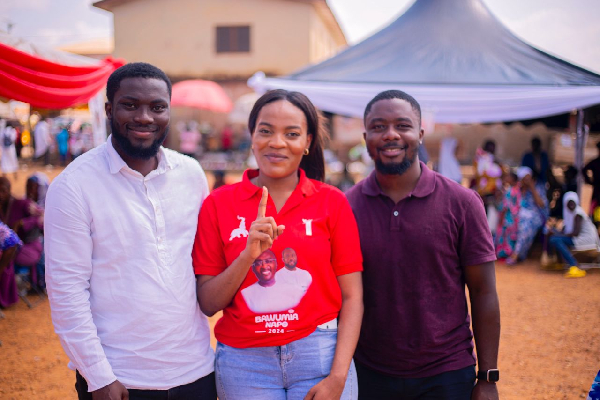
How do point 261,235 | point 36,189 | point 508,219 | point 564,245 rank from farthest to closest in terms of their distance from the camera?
1. point 508,219
2. point 564,245
3. point 36,189
4. point 261,235

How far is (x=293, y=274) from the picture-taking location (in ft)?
6.21

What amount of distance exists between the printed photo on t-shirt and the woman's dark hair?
501 mm

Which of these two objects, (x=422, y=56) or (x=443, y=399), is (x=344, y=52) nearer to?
(x=422, y=56)

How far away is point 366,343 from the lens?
2.14 m

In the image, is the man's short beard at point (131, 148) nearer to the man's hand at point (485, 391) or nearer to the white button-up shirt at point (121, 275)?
the white button-up shirt at point (121, 275)

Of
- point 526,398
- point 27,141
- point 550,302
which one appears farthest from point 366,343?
point 27,141

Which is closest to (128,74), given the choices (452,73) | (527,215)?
(452,73)

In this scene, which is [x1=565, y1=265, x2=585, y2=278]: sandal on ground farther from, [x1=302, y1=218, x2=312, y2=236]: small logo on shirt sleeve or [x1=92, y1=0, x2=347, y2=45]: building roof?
[x1=92, y1=0, x2=347, y2=45]: building roof

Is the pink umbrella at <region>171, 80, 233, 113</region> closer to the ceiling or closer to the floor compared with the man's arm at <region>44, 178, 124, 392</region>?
closer to the ceiling

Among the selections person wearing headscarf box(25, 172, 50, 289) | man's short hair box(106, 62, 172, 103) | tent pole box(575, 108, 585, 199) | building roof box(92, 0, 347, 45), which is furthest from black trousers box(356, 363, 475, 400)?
building roof box(92, 0, 347, 45)

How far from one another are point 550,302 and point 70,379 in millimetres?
5324

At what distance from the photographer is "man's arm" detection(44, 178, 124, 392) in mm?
1735

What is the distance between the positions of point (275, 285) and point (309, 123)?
0.69 meters

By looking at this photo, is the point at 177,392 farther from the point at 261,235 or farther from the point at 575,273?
the point at 575,273
